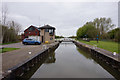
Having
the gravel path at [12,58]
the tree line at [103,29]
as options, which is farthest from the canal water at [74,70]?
the tree line at [103,29]

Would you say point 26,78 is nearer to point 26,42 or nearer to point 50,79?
point 50,79

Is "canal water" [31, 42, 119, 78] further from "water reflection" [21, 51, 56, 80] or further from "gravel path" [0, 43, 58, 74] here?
"gravel path" [0, 43, 58, 74]

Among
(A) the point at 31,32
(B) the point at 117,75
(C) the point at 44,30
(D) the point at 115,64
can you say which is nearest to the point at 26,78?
(B) the point at 117,75

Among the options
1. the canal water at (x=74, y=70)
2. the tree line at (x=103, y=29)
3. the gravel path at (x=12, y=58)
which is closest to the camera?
the gravel path at (x=12, y=58)

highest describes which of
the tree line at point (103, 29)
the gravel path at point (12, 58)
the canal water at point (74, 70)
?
the tree line at point (103, 29)

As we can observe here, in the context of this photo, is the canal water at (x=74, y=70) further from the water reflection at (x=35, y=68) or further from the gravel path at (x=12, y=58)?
the gravel path at (x=12, y=58)

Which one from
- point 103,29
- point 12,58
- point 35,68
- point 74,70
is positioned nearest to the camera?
point 74,70

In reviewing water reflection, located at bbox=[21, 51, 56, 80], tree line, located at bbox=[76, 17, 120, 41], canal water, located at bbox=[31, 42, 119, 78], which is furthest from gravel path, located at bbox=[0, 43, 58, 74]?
tree line, located at bbox=[76, 17, 120, 41]

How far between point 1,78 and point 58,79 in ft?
10.4

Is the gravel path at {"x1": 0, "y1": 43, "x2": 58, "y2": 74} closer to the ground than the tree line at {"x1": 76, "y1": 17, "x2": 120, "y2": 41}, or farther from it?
closer to the ground

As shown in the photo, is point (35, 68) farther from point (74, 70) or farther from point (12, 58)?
point (74, 70)

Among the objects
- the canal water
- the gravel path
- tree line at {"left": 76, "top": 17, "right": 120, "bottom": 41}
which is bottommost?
the canal water

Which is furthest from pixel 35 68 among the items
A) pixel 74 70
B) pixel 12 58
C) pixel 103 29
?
pixel 103 29

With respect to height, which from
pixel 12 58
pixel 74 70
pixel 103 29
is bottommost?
pixel 74 70
